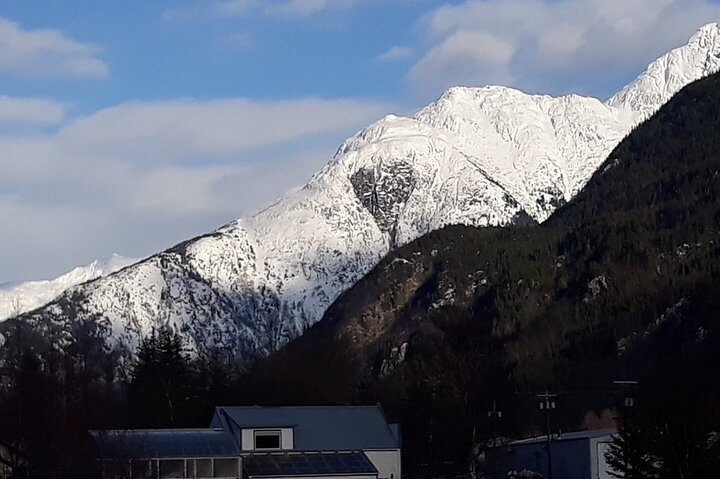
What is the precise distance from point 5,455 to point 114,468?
28.8 feet

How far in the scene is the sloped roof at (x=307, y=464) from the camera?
254 ft

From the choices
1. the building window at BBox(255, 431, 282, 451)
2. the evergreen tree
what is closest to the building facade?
the building window at BBox(255, 431, 282, 451)

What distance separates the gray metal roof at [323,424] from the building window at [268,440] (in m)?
0.44

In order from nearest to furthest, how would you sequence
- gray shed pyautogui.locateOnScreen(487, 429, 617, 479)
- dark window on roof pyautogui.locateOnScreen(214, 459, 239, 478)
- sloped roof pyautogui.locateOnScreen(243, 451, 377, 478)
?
dark window on roof pyautogui.locateOnScreen(214, 459, 239, 478), sloped roof pyautogui.locateOnScreen(243, 451, 377, 478), gray shed pyautogui.locateOnScreen(487, 429, 617, 479)

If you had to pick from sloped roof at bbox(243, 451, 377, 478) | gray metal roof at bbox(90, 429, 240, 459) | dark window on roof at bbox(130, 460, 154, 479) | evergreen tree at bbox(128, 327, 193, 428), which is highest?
evergreen tree at bbox(128, 327, 193, 428)

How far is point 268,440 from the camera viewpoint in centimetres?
8050

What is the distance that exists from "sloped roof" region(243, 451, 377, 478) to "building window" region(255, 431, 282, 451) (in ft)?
2.49

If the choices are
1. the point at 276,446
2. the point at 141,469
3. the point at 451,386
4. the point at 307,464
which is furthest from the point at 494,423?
the point at 141,469

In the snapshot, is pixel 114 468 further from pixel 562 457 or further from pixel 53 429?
pixel 562 457

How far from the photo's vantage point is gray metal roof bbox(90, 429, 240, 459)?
69594 mm

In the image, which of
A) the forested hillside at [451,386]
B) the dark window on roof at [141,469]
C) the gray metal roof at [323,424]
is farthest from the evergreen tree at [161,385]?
the dark window on roof at [141,469]

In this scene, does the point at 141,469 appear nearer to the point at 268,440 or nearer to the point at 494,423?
the point at 268,440

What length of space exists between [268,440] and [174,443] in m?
6.52

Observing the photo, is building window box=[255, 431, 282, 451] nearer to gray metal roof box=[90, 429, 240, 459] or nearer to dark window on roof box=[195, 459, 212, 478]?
gray metal roof box=[90, 429, 240, 459]
